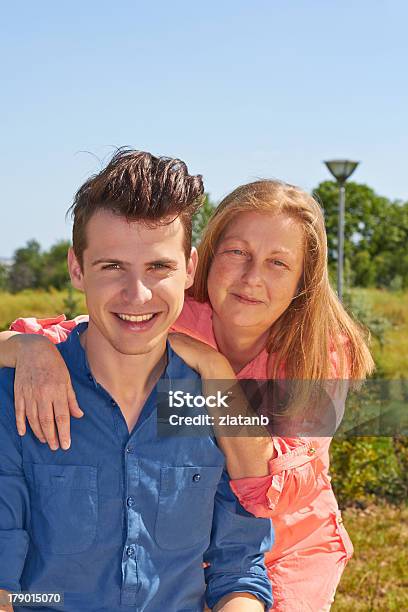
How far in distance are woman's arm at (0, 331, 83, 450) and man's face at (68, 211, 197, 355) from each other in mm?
152

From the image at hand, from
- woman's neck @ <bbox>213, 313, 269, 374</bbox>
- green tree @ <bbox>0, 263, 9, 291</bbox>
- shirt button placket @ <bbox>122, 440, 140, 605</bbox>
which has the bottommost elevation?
green tree @ <bbox>0, 263, 9, 291</bbox>

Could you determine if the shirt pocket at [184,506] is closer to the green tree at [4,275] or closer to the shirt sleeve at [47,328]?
the shirt sleeve at [47,328]

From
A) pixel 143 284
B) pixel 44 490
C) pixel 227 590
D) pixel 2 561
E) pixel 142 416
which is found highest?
pixel 143 284

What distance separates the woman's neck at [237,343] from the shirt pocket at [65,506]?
101 centimetres

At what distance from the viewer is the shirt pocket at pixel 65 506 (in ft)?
6.70

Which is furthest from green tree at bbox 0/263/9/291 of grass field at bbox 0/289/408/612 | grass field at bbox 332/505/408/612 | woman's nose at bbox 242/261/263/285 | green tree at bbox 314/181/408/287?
woman's nose at bbox 242/261/263/285

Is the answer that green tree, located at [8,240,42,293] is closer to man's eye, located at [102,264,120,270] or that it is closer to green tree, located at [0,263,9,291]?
green tree, located at [0,263,9,291]

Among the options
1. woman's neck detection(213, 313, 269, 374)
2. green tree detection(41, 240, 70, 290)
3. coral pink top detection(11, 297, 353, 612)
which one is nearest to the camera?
coral pink top detection(11, 297, 353, 612)

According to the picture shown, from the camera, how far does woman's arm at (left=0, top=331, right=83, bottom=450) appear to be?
80.6 inches

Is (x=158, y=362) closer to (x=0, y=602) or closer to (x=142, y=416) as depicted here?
(x=142, y=416)

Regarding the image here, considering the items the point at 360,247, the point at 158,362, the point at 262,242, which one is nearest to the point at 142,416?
the point at 158,362

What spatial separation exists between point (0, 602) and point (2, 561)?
9cm

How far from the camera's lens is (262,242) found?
2.78 metres

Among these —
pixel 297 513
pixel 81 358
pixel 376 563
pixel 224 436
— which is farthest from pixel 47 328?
pixel 376 563
